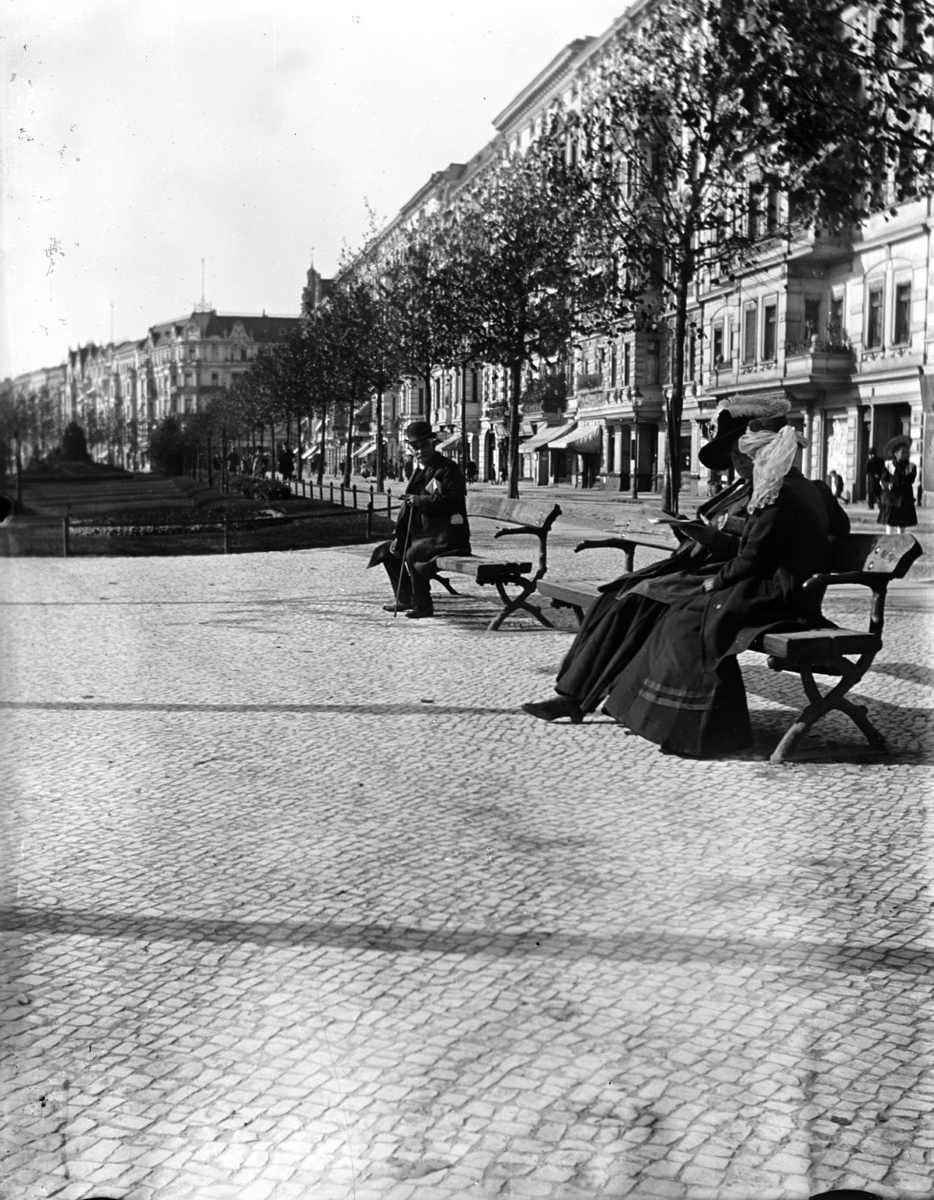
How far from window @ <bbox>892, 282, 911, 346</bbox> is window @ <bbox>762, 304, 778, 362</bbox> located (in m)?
8.08

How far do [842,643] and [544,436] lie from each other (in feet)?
205

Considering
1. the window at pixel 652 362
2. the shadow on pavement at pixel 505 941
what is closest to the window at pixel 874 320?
the window at pixel 652 362

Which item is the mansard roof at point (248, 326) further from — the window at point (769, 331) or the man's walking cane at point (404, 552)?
the man's walking cane at point (404, 552)

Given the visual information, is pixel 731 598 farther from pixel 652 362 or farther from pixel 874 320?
pixel 652 362

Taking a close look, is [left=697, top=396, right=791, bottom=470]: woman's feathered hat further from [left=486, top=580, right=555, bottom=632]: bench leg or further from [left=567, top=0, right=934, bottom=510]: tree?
[left=486, top=580, right=555, bottom=632]: bench leg

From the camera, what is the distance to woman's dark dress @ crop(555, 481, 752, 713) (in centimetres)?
691

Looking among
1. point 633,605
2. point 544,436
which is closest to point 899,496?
point 633,605

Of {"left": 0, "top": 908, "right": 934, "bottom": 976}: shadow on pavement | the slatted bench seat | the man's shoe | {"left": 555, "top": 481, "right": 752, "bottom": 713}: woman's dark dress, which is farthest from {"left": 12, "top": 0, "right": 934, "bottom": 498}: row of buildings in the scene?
{"left": 0, "top": 908, "right": 934, "bottom": 976}: shadow on pavement

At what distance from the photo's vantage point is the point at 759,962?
3.94 meters

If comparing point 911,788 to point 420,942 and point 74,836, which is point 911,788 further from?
point 74,836

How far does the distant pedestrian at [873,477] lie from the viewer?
2312 cm

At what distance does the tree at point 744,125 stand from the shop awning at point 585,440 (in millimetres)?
21820

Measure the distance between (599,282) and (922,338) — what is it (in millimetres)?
8274

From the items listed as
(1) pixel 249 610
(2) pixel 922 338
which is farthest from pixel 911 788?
(2) pixel 922 338
